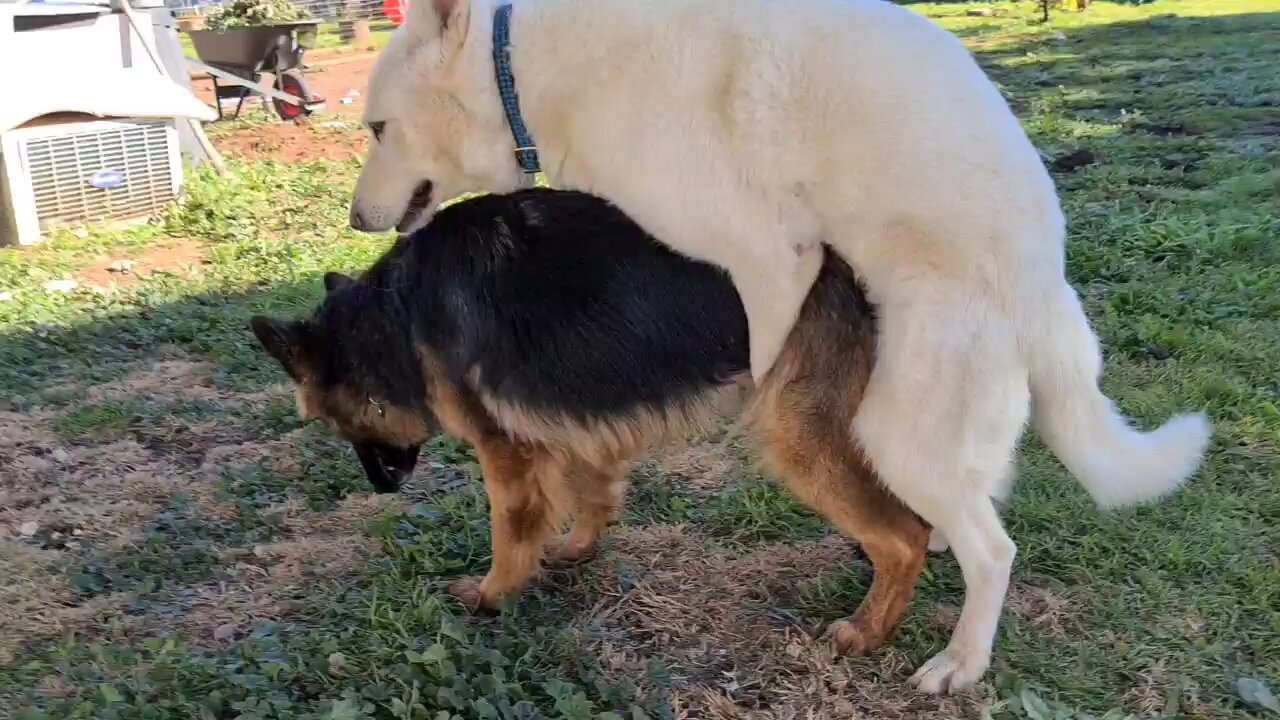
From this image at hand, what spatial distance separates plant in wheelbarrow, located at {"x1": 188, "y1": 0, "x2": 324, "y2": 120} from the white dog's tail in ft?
33.8

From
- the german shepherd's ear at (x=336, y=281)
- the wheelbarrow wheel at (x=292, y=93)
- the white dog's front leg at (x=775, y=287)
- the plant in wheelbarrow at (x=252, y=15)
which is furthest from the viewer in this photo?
the plant in wheelbarrow at (x=252, y=15)

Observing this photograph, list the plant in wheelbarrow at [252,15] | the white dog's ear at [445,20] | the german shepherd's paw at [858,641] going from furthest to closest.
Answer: the plant in wheelbarrow at [252,15] < the german shepherd's paw at [858,641] < the white dog's ear at [445,20]

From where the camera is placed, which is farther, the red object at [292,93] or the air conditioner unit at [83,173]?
the red object at [292,93]

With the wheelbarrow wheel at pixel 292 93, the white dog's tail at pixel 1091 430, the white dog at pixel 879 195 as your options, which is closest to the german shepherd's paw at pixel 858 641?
the white dog at pixel 879 195

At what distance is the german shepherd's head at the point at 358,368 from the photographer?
3158mm

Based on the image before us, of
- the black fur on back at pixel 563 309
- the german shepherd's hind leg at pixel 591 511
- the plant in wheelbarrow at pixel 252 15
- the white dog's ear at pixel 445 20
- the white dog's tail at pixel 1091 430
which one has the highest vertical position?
the plant in wheelbarrow at pixel 252 15

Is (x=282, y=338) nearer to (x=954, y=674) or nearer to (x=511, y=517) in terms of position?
(x=511, y=517)

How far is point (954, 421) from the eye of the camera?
2588mm

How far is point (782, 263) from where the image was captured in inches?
102

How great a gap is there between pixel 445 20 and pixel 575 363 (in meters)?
1.07

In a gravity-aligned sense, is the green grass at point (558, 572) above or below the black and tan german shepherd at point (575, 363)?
below

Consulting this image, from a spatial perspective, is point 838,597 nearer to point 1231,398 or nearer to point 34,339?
point 1231,398

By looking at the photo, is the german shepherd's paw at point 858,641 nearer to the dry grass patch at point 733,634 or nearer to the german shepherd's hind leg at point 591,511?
the dry grass patch at point 733,634

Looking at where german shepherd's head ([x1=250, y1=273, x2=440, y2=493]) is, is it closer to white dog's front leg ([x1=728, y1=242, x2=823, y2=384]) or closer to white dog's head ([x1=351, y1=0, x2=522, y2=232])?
white dog's head ([x1=351, y1=0, x2=522, y2=232])
